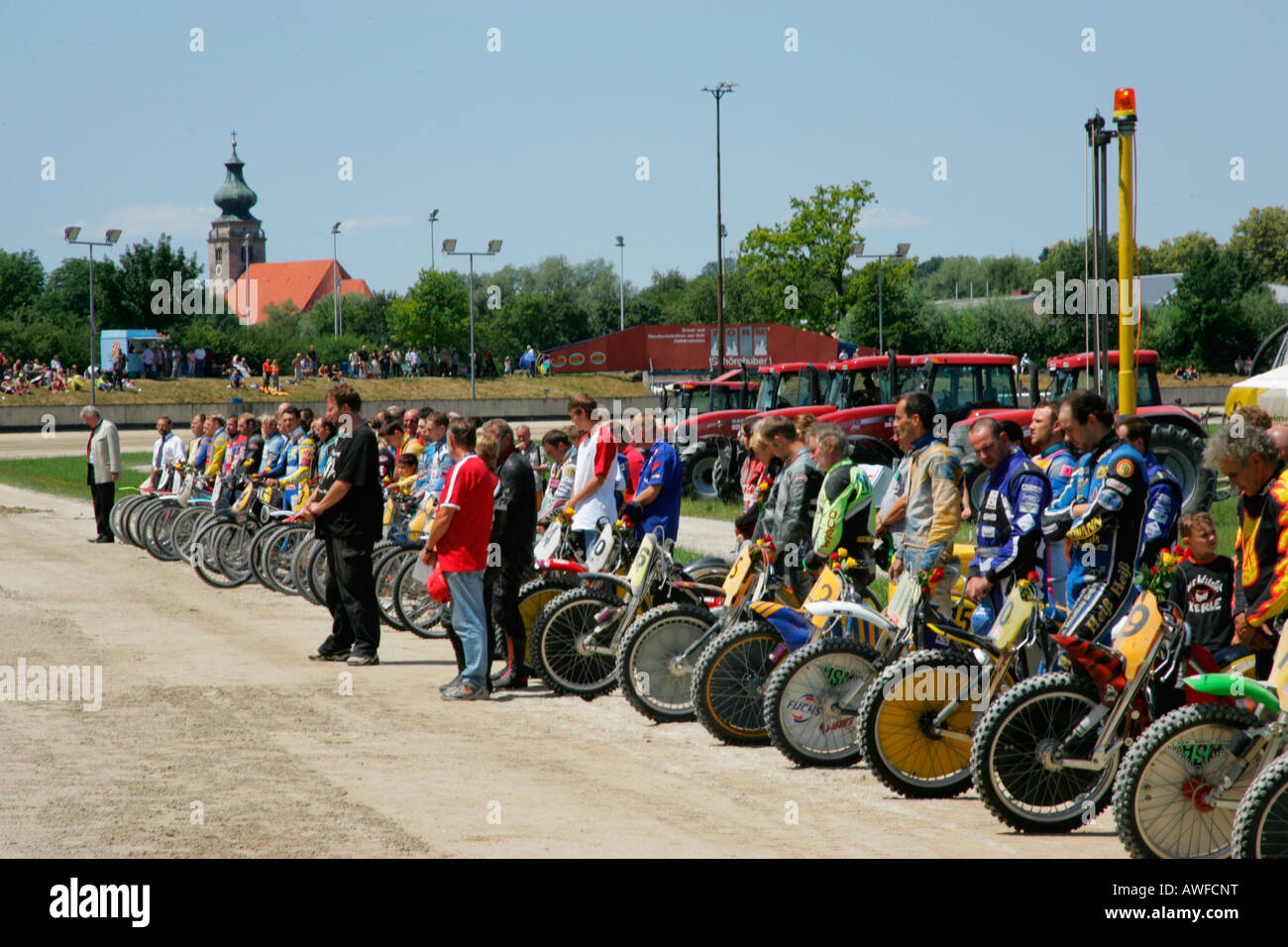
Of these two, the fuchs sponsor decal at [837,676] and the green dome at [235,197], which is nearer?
the fuchs sponsor decal at [837,676]

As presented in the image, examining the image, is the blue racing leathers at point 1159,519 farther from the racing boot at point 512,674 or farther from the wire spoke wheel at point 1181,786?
the racing boot at point 512,674

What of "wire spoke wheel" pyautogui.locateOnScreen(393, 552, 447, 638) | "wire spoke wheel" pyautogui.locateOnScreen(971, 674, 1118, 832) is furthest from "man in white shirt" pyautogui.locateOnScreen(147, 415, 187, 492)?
"wire spoke wheel" pyautogui.locateOnScreen(971, 674, 1118, 832)

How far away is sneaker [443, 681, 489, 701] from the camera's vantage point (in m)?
9.52

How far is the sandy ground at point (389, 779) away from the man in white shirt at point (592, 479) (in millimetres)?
1496

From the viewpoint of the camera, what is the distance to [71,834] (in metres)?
6.12

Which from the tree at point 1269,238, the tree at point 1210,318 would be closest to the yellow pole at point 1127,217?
the tree at point 1210,318

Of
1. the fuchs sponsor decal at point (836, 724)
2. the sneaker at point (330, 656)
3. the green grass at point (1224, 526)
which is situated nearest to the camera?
the fuchs sponsor decal at point (836, 724)

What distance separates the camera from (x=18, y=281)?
118125 mm

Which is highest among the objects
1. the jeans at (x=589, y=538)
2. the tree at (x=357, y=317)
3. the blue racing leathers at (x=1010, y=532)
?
the tree at (x=357, y=317)

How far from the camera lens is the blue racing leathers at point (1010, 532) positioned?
6.91m

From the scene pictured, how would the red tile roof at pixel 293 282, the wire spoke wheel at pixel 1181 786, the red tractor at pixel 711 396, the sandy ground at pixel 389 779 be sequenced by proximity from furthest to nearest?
1. the red tile roof at pixel 293 282
2. the red tractor at pixel 711 396
3. the sandy ground at pixel 389 779
4. the wire spoke wheel at pixel 1181 786

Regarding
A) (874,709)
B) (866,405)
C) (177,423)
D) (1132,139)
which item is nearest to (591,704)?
(874,709)
